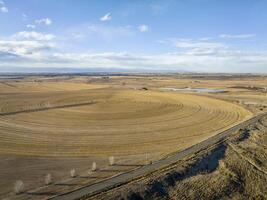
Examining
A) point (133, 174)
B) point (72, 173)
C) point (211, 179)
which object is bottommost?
point (211, 179)

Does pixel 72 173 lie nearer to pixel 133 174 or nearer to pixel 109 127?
pixel 133 174

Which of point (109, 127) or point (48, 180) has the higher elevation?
point (48, 180)

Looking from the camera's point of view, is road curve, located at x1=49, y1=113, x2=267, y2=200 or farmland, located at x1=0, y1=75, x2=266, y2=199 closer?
road curve, located at x1=49, y1=113, x2=267, y2=200

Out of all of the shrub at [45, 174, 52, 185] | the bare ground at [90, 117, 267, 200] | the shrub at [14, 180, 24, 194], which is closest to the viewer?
the shrub at [14, 180, 24, 194]

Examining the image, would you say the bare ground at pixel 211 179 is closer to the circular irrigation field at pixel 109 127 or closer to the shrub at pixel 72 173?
the shrub at pixel 72 173

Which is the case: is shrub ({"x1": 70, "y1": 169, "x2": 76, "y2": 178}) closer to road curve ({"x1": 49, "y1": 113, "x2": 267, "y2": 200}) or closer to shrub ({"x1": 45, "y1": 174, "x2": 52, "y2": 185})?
shrub ({"x1": 45, "y1": 174, "x2": 52, "y2": 185})

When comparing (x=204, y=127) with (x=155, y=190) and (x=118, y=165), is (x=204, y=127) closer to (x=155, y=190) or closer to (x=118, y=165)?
(x=118, y=165)

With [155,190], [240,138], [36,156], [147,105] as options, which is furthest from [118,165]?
[147,105]

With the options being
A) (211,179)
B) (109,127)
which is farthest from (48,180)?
(109,127)

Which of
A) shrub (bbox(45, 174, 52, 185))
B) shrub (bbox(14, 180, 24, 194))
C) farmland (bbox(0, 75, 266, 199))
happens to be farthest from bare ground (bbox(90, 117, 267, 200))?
shrub (bbox(14, 180, 24, 194))
